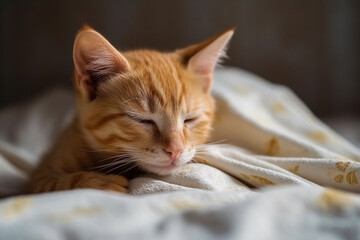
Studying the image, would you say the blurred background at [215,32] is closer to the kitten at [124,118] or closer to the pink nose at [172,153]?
the kitten at [124,118]

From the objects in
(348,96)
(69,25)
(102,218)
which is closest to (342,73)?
(348,96)

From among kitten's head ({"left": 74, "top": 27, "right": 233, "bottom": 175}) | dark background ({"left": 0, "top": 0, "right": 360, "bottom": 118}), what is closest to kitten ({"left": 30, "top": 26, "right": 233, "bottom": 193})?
kitten's head ({"left": 74, "top": 27, "right": 233, "bottom": 175})

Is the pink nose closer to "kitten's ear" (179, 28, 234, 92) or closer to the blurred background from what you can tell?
"kitten's ear" (179, 28, 234, 92)

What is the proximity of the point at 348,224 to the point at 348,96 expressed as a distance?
1835mm

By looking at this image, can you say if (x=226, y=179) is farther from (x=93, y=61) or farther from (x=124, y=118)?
(x=93, y=61)

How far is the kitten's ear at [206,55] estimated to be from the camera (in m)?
1.22

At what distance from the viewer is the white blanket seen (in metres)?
0.65

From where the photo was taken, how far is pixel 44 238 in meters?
0.60

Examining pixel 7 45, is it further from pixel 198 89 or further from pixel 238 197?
pixel 238 197

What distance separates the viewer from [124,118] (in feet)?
3.50

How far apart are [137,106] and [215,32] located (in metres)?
1.36

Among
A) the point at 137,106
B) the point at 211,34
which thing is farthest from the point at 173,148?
the point at 211,34

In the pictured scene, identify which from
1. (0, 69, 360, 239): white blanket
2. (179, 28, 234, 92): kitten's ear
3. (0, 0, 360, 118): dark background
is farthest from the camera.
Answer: (0, 0, 360, 118): dark background

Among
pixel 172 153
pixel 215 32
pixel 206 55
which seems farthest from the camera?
pixel 215 32
